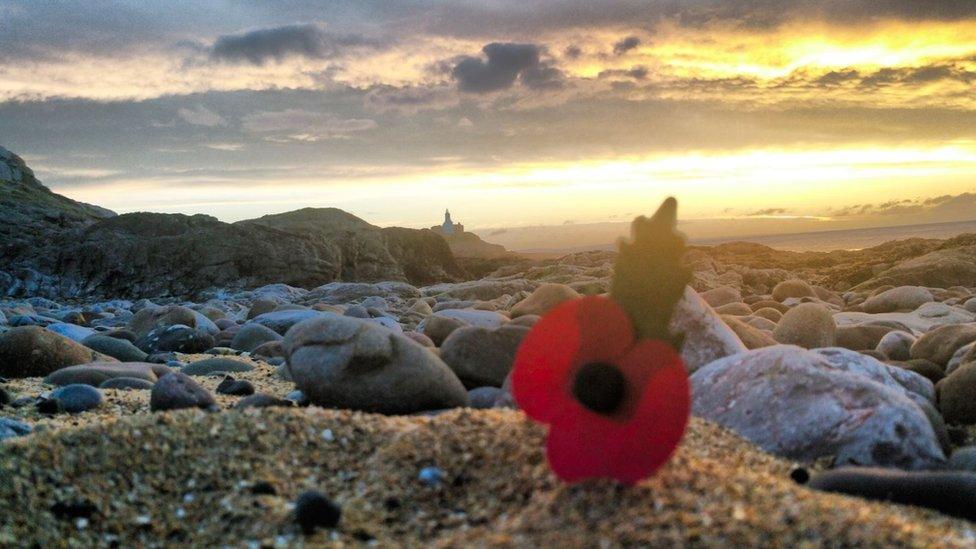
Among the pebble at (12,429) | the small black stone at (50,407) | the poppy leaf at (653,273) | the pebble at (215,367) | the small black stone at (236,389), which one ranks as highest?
the poppy leaf at (653,273)

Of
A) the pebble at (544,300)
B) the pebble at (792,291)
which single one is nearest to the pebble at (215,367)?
the pebble at (544,300)

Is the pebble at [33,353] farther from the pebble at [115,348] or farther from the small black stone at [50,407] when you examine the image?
the small black stone at [50,407]

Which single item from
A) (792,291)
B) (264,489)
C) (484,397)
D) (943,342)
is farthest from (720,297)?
(264,489)

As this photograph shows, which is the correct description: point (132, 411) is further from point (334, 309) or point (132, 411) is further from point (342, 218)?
point (342, 218)

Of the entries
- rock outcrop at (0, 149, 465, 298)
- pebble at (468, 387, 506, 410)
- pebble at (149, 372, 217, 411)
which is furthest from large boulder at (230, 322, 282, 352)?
rock outcrop at (0, 149, 465, 298)

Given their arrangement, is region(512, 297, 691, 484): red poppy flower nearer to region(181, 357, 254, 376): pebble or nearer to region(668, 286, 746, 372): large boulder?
region(668, 286, 746, 372): large boulder

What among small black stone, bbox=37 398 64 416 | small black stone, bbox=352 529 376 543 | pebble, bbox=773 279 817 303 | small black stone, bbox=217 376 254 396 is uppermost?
small black stone, bbox=352 529 376 543
